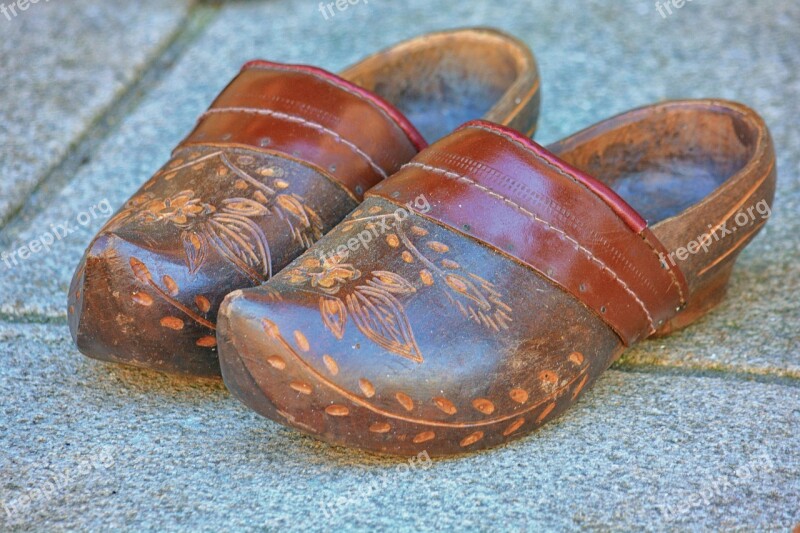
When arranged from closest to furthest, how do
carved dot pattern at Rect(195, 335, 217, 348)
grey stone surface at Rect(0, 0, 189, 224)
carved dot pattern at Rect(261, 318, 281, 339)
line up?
carved dot pattern at Rect(261, 318, 281, 339) → carved dot pattern at Rect(195, 335, 217, 348) → grey stone surface at Rect(0, 0, 189, 224)

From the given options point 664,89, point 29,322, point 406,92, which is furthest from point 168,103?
point 664,89

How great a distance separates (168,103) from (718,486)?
5.77 feet

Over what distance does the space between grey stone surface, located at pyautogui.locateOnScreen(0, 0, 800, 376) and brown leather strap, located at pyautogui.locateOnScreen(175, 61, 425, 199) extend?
0.47 m

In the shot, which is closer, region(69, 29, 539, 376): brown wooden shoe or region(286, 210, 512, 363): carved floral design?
region(286, 210, 512, 363): carved floral design

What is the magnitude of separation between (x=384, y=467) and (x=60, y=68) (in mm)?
1790

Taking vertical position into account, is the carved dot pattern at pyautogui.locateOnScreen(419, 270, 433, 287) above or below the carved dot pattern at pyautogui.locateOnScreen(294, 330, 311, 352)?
below

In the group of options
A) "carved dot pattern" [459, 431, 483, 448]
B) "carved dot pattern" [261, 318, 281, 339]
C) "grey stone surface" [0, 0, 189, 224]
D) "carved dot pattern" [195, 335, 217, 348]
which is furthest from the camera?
"grey stone surface" [0, 0, 189, 224]

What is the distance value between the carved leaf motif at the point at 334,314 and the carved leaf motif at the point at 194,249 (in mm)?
230

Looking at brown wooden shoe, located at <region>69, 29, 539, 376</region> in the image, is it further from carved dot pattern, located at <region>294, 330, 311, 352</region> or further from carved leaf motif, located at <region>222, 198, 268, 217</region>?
carved dot pattern, located at <region>294, 330, 311, 352</region>

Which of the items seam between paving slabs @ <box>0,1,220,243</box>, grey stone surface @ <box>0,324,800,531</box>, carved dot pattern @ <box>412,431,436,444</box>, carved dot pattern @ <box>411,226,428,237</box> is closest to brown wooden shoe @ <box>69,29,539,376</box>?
grey stone surface @ <box>0,324,800,531</box>

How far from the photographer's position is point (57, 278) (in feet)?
6.04

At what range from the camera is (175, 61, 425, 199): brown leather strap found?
1574 mm

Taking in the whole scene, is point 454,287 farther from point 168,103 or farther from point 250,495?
point 168,103

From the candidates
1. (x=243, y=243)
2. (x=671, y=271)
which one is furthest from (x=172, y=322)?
(x=671, y=271)
